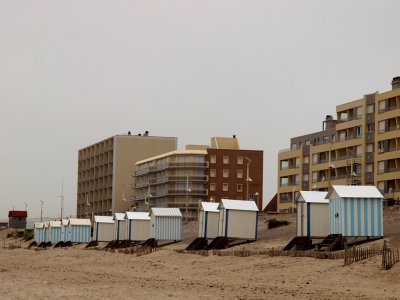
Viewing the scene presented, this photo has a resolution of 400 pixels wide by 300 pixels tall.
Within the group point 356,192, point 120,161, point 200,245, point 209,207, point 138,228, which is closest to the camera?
point 356,192

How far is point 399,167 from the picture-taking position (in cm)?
9219

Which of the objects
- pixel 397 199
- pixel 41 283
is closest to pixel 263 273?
pixel 41 283

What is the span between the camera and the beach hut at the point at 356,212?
42.8 metres

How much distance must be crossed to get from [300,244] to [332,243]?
136 inches

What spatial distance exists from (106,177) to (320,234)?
12620cm

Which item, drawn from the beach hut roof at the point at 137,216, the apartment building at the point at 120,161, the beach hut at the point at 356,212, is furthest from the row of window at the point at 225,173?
the beach hut at the point at 356,212

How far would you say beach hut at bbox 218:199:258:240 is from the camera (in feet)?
186

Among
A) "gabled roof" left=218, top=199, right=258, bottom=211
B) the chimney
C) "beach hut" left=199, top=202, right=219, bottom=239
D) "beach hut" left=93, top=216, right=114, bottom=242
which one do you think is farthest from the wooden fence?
the chimney

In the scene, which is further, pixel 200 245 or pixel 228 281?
pixel 200 245

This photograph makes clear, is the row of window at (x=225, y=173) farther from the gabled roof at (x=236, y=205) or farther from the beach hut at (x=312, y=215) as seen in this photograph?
the beach hut at (x=312, y=215)

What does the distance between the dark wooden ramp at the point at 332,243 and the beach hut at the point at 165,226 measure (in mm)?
27519

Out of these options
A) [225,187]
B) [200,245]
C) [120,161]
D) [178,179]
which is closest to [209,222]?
[200,245]

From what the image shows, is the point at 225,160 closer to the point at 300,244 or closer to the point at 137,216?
the point at 137,216

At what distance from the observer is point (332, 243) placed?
138 feet
